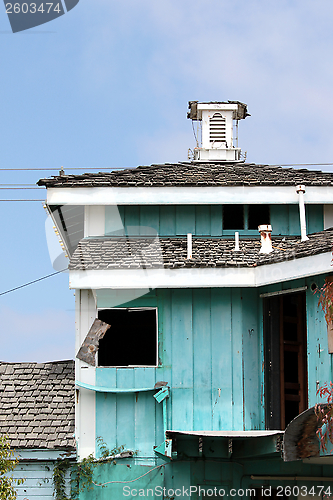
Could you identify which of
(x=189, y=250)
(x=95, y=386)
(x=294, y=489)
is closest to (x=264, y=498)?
(x=294, y=489)

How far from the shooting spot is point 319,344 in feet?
34.8

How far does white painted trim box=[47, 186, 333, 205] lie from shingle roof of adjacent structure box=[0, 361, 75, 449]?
373cm

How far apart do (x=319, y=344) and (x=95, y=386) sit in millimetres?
4239

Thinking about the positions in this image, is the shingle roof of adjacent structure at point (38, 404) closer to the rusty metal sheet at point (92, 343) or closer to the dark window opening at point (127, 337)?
the dark window opening at point (127, 337)

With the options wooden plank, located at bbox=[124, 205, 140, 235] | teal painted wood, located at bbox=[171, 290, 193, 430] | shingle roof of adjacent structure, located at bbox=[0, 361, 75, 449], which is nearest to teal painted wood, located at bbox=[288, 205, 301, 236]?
teal painted wood, located at bbox=[171, 290, 193, 430]

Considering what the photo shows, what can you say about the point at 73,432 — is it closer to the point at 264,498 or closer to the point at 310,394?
the point at 264,498

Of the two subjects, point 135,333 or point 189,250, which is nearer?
point 189,250

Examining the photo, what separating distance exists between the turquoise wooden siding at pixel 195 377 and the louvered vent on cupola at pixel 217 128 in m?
7.48

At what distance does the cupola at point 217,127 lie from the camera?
18797 mm

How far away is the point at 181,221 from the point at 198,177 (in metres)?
1.16

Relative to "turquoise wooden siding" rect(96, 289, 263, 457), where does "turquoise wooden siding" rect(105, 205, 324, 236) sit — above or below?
above

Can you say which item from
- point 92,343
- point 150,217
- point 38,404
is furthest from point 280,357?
point 38,404

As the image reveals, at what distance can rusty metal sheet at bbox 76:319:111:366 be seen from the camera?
1241 cm

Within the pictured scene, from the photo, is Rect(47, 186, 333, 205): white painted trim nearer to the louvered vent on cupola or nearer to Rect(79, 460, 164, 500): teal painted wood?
the louvered vent on cupola
